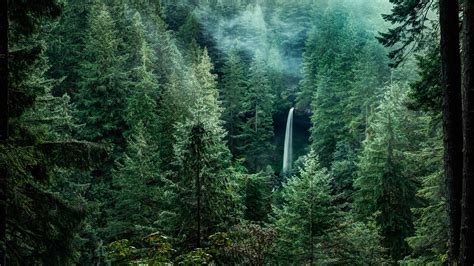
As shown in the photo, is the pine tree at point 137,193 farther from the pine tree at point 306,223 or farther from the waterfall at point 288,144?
the waterfall at point 288,144

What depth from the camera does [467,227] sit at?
5871 millimetres

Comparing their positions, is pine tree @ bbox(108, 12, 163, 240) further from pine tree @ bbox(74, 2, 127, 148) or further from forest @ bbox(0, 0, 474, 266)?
pine tree @ bbox(74, 2, 127, 148)

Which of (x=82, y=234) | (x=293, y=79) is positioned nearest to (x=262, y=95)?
(x=293, y=79)

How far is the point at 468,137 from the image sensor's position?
582cm

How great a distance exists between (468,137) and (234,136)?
4504cm

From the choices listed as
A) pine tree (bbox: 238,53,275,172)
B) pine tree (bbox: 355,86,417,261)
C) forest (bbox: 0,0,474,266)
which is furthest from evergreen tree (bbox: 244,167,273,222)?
pine tree (bbox: 238,53,275,172)

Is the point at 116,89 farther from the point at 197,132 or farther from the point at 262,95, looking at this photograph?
the point at 197,132

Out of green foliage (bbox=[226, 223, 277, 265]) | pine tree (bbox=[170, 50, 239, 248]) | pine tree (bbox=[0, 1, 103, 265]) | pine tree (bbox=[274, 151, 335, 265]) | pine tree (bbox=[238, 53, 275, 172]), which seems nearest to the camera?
pine tree (bbox=[0, 1, 103, 265])

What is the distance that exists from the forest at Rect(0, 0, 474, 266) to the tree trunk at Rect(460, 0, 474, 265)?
0.02 meters

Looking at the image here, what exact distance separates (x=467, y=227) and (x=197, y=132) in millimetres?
11559

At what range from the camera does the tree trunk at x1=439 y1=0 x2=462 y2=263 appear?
21.5ft

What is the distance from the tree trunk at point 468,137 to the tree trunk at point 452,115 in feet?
2.02

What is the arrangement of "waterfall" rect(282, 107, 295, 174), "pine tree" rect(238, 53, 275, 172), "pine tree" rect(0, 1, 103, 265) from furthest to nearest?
"waterfall" rect(282, 107, 295, 174) < "pine tree" rect(238, 53, 275, 172) < "pine tree" rect(0, 1, 103, 265)

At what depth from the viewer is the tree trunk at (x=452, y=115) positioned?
258 inches
